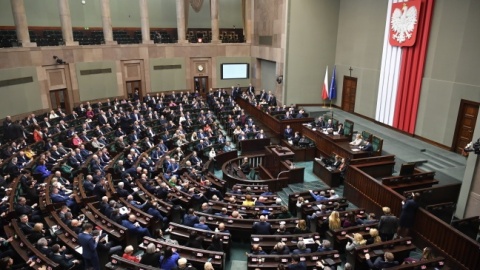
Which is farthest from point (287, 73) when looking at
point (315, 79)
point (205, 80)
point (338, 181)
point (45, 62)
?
point (45, 62)

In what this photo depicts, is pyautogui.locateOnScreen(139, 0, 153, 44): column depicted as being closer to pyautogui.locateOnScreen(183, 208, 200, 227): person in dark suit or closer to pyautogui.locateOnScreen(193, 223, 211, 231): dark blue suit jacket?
pyautogui.locateOnScreen(183, 208, 200, 227): person in dark suit

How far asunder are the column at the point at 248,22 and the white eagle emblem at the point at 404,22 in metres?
11.4

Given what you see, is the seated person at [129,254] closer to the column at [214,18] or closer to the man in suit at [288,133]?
the man in suit at [288,133]

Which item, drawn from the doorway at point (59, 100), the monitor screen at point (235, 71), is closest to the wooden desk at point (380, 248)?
the doorway at point (59, 100)

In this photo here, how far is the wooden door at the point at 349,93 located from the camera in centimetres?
1836

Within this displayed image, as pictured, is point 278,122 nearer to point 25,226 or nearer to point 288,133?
point 288,133

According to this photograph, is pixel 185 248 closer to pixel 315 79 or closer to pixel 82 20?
pixel 315 79

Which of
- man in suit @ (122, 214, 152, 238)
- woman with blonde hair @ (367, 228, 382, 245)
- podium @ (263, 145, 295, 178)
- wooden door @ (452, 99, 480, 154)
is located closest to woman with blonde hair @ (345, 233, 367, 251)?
woman with blonde hair @ (367, 228, 382, 245)

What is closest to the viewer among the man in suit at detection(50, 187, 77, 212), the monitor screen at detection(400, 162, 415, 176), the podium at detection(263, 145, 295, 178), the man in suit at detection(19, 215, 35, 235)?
the man in suit at detection(19, 215, 35, 235)

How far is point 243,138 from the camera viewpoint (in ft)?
49.0

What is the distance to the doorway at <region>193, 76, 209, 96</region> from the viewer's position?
24.3m

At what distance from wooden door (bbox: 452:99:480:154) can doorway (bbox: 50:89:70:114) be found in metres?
18.6

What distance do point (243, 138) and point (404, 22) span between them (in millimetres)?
8263

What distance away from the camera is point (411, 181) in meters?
10.0
